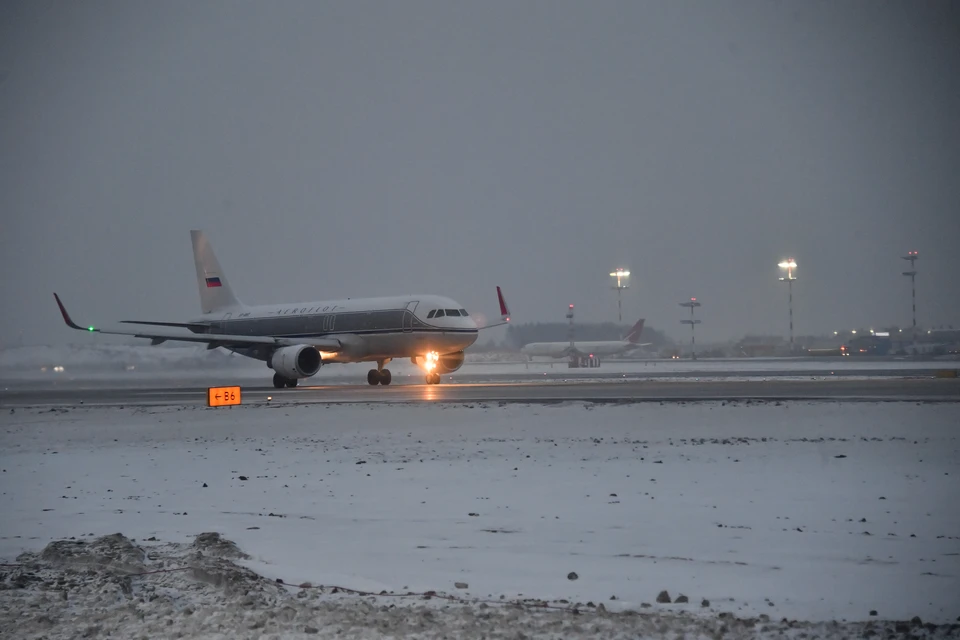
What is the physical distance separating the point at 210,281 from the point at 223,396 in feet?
74.8

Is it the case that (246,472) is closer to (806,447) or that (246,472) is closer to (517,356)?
(806,447)

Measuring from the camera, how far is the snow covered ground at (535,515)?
21.4 feet

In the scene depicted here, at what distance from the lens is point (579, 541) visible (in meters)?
8.52

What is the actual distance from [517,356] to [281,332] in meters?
85.2

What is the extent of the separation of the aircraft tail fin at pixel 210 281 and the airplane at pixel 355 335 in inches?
175

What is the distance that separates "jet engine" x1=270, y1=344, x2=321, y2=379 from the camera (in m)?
37.3

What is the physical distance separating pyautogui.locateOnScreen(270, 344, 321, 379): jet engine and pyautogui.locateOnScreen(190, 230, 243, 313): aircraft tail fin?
12.5 metres

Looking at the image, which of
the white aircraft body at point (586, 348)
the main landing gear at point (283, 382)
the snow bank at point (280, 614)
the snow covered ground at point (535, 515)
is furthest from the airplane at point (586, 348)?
the snow bank at point (280, 614)

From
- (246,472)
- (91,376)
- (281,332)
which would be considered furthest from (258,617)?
(91,376)

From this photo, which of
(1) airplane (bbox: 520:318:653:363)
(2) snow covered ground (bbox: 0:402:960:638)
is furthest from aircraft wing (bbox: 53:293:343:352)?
(1) airplane (bbox: 520:318:653:363)

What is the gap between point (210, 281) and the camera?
49844mm

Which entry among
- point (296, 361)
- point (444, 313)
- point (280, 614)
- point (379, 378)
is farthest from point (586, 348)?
point (280, 614)

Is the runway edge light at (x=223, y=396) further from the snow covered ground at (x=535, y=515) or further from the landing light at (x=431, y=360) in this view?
the landing light at (x=431, y=360)

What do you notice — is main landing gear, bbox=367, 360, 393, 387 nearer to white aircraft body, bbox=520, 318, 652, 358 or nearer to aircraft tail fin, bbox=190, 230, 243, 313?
aircraft tail fin, bbox=190, 230, 243, 313
